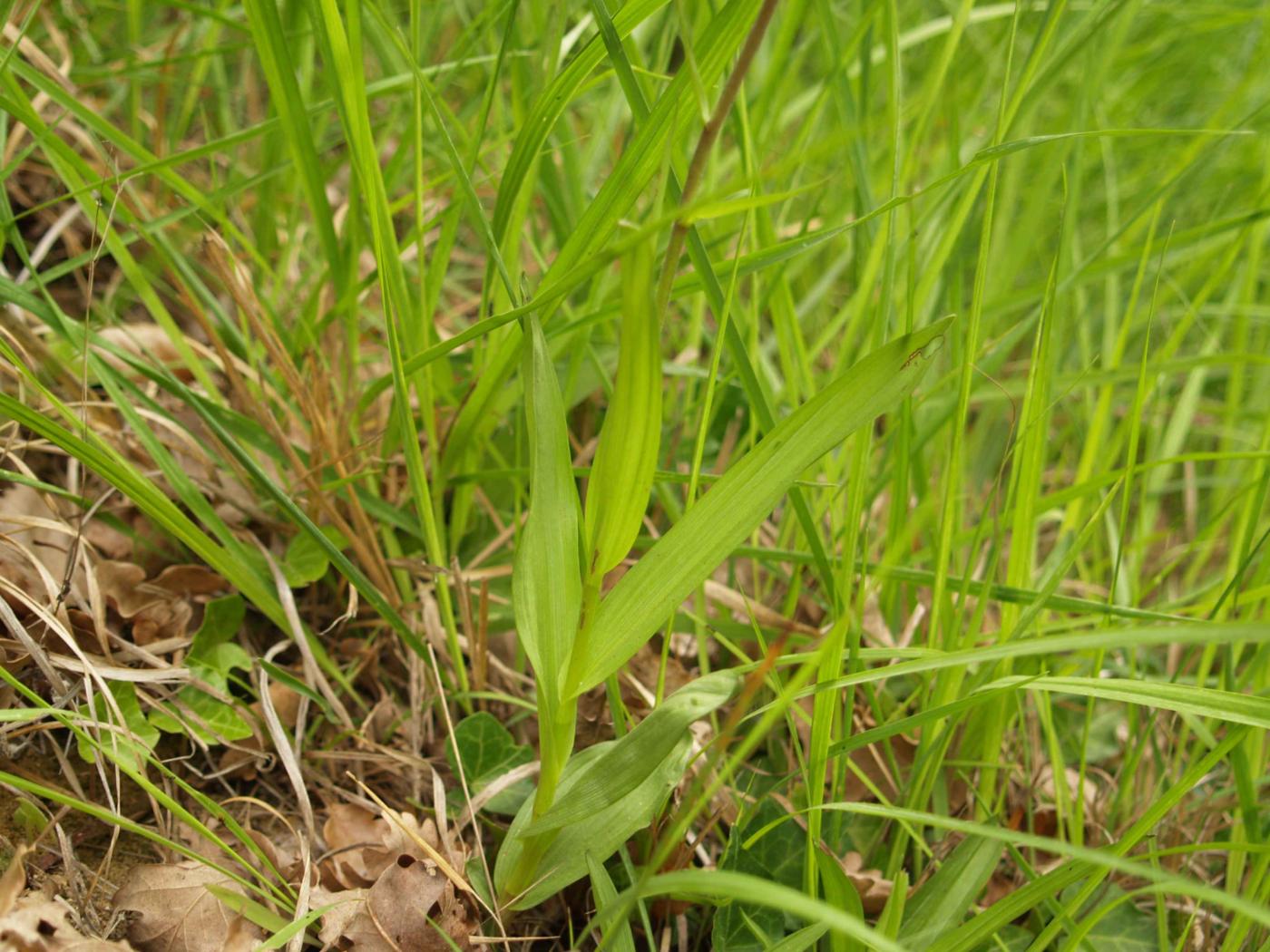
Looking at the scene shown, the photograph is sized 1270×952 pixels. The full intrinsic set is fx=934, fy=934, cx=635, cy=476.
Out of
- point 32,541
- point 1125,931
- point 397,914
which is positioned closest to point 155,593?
point 32,541

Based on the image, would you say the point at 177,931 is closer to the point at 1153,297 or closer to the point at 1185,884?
the point at 1185,884

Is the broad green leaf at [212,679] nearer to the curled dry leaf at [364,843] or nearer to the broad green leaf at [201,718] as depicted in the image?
the broad green leaf at [201,718]

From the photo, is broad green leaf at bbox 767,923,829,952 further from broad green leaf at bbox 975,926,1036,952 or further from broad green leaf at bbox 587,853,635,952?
broad green leaf at bbox 975,926,1036,952

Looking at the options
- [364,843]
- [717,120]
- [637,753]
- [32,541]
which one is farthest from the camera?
[32,541]

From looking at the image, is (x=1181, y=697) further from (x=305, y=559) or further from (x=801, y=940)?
(x=305, y=559)

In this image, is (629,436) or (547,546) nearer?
(629,436)

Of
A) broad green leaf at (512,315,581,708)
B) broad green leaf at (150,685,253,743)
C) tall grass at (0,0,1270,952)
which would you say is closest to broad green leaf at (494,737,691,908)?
tall grass at (0,0,1270,952)
